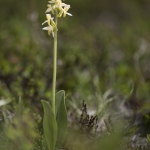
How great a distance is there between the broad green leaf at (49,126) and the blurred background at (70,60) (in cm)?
64

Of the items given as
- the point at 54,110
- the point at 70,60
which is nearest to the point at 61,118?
the point at 54,110

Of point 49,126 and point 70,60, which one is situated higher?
point 70,60

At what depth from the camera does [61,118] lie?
1.65 m

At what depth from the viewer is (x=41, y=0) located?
556cm

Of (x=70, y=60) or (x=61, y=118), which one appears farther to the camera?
(x=70, y=60)

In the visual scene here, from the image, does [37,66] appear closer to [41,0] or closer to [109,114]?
[109,114]

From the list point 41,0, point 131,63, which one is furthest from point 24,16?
point 131,63

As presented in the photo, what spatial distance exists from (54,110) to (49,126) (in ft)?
0.24

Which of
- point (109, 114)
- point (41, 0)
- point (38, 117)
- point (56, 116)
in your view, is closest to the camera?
point (56, 116)

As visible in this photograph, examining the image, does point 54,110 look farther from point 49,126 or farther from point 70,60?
point 70,60

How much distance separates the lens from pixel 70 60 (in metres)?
3.19

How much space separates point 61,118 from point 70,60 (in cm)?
157

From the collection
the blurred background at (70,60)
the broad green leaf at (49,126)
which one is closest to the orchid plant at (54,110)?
the broad green leaf at (49,126)

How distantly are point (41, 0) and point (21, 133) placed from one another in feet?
13.6
